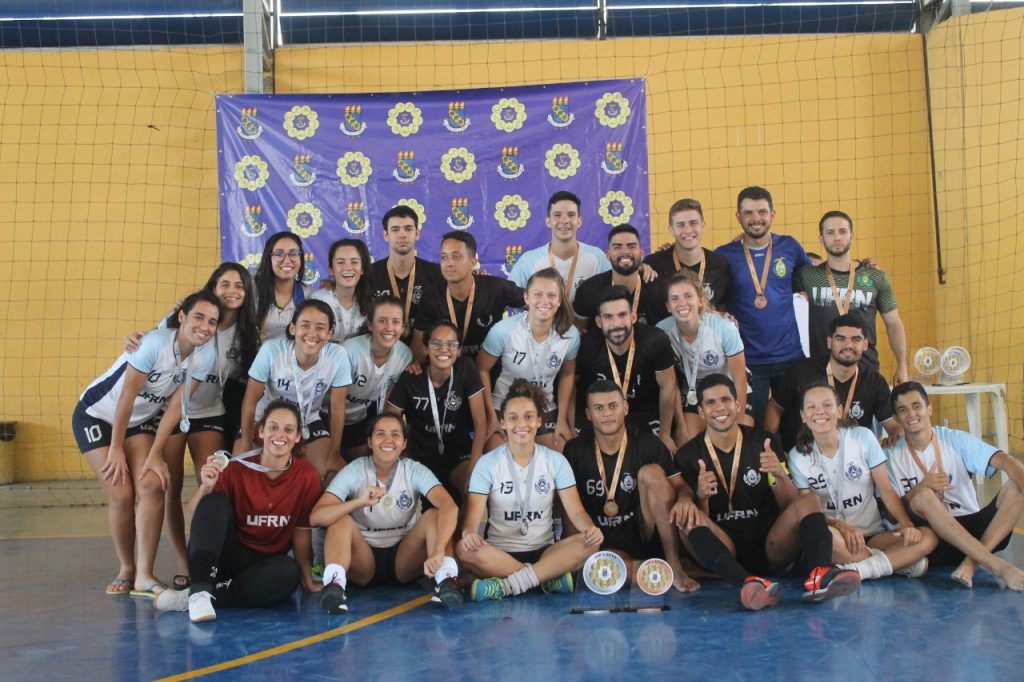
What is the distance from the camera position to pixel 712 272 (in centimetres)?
529

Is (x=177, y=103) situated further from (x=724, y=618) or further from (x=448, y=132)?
(x=724, y=618)

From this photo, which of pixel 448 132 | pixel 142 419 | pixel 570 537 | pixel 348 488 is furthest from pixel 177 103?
pixel 570 537

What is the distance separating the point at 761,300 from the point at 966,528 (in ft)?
5.25

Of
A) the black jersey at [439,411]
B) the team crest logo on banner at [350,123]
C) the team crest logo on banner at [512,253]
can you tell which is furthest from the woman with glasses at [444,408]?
the team crest logo on banner at [350,123]

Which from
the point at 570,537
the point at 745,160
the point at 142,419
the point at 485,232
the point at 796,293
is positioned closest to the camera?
the point at 570,537

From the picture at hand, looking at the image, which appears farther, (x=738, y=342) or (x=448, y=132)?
(x=448, y=132)

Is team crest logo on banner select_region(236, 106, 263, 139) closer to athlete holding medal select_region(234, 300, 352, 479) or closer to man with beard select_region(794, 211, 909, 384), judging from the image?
athlete holding medal select_region(234, 300, 352, 479)

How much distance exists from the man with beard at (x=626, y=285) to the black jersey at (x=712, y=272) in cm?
14

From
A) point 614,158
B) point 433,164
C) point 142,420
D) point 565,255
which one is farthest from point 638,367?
point 433,164

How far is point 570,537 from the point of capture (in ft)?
14.0

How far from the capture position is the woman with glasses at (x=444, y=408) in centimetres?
469

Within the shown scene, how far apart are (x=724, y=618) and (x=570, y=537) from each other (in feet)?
2.71

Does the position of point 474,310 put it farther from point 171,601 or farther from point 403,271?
point 171,601

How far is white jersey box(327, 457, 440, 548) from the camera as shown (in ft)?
14.2
